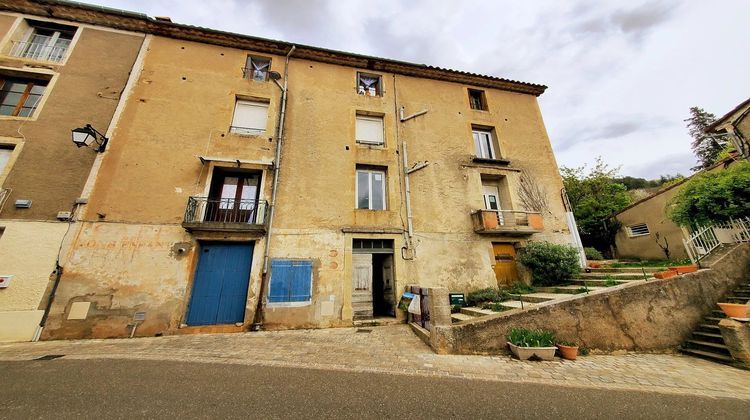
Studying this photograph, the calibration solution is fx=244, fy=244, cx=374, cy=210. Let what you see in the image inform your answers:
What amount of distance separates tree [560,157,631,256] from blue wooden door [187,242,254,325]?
67.0 ft

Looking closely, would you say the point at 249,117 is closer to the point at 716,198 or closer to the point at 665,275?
the point at 665,275

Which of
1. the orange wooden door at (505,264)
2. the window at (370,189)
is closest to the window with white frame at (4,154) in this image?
the window at (370,189)

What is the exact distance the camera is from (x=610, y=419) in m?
3.08

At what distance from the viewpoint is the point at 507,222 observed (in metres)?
10.1

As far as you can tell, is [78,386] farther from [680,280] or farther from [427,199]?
[680,280]

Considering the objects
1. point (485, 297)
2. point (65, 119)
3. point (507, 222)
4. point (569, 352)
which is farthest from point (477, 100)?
point (65, 119)

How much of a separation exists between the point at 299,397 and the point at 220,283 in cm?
562

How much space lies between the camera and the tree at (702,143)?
24.8m

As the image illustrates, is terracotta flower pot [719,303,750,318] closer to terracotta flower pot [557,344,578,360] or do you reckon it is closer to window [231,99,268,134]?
terracotta flower pot [557,344,578,360]

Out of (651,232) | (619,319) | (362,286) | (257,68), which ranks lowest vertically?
(619,319)

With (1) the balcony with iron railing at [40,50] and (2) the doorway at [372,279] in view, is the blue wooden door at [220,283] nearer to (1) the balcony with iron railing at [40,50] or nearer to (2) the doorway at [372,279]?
(2) the doorway at [372,279]

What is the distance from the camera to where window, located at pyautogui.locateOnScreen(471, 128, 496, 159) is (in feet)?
37.7

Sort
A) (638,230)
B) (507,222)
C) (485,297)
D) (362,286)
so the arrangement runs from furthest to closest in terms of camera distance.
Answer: (638,230)
(507,222)
(362,286)
(485,297)

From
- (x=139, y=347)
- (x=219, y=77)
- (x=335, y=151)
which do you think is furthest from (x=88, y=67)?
(x=139, y=347)
